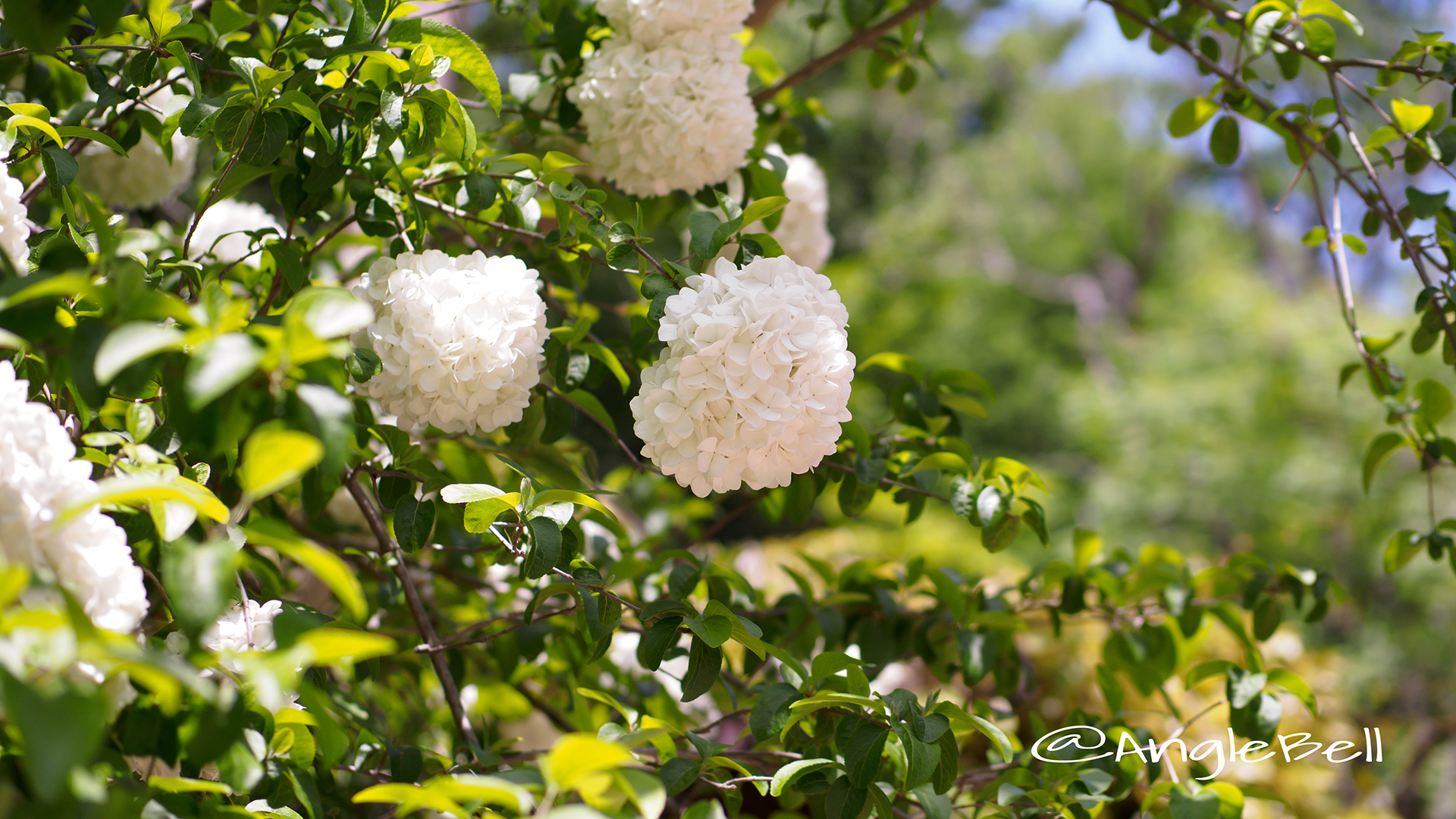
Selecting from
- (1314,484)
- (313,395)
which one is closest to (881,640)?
(313,395)

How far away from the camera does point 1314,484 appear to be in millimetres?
3764

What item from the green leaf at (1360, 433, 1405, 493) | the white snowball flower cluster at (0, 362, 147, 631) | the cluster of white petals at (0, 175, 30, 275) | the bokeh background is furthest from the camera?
the bokeh background

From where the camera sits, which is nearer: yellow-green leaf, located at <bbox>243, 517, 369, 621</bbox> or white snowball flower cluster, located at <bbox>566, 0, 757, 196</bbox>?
yellow-green leaf, located at <bbox>243, 517, 369, 621</bbox>

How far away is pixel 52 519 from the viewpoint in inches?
16.7

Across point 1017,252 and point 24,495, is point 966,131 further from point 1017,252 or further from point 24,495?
point 24,495

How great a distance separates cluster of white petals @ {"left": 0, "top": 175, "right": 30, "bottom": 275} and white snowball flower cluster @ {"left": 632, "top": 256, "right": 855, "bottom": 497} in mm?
411

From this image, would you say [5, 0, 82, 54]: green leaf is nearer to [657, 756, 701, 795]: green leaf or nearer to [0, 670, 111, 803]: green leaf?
[0, 670, 111, 803]: green leaf

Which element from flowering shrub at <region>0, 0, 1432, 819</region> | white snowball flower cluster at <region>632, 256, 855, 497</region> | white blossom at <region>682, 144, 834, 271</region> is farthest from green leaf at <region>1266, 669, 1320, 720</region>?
white blossom at <region>682, 144, 834, 271</region>

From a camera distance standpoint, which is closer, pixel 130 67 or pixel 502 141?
pixel 130 67

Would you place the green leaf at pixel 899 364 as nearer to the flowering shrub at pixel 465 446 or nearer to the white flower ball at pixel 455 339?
the flowering shrub at pixel 465 446

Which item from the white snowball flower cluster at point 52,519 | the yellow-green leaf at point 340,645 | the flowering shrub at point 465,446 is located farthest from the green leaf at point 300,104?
the yellow-green leaf at point 340,645

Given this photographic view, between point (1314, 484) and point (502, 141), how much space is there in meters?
4.01

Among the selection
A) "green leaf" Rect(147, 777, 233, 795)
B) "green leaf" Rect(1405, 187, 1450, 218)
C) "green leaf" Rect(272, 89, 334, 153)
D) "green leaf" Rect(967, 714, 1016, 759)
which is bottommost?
"green leaf" Rect(967, 714, 1016, 759)

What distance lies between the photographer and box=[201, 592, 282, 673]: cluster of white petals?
57 cm
